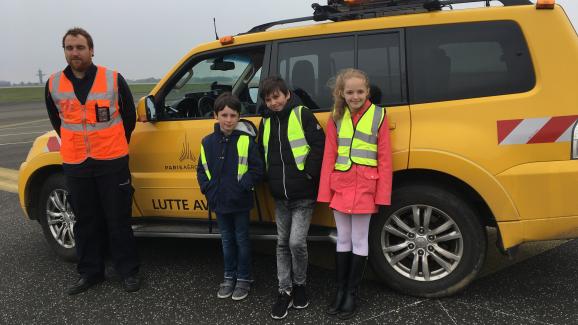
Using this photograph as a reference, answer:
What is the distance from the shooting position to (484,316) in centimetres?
293

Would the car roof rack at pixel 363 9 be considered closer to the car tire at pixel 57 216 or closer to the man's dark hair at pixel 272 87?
the man's dark hair at pixel 272 87

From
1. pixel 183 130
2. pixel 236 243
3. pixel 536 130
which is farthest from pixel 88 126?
pixel 536 130

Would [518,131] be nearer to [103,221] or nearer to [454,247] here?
[454,247]

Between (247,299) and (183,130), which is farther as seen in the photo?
(183,130)

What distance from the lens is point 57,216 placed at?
4.12 metres

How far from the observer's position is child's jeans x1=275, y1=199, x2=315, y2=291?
3.05m

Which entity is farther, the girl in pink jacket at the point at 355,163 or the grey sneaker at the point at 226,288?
the grey sneaker at the point at 226,288

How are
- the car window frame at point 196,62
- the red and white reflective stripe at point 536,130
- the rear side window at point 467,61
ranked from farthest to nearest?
the car window frame at point 196,62 → the rear side window at point 467,61 → the red and white reflective stripe at point 536,130

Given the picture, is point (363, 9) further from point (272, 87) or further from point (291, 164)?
point (291, 164)

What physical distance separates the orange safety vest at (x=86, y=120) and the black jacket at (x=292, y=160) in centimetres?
126

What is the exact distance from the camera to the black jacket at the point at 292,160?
297 cm

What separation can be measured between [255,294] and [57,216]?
6.54ft

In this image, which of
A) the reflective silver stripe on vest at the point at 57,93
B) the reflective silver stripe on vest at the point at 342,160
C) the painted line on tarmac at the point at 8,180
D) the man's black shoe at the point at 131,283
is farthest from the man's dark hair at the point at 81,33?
the painted line on tarmac at the point at 8,180

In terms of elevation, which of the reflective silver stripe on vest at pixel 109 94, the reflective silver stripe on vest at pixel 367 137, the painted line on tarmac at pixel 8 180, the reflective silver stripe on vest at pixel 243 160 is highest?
the reflective silver stripe on vest at pixel 109 94
